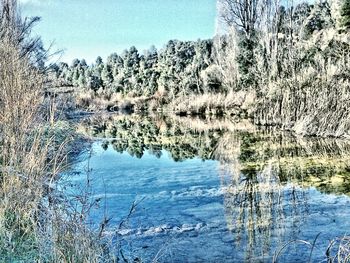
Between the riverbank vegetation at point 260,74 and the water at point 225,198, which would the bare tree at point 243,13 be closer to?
the riverbank vegetation at point 260,74

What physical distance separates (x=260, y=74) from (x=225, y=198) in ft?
42.3

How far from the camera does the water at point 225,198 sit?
3.64 metres

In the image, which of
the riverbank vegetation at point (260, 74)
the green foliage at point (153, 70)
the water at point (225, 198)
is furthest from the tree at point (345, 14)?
the green foliage at point (153, 70)

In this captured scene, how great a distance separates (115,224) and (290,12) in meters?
15.0

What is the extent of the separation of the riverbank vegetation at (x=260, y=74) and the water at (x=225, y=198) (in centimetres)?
157

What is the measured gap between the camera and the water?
143 inches

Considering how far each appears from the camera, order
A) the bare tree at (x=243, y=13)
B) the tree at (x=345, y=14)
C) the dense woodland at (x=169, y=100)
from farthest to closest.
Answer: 1. the bare tree at (x=243, y=13)
2. the tree at (x=345, y=14)
3. the dense woodland at (x=169, y=100)

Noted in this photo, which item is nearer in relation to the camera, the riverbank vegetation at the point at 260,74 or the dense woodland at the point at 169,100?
the dense woodland at the point at 169,100

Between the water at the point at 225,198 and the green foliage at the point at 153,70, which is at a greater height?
the green foliage at the point at 153,70

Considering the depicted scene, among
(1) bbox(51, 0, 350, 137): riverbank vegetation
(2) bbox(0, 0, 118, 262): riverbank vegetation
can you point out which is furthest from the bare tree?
(2) bbox(0, 0, 118, 262): riverbank vegetation

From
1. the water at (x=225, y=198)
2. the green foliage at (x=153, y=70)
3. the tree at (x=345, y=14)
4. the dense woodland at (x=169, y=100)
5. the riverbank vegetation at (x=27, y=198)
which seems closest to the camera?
the riverbank vegetation at (x=27, y=198)

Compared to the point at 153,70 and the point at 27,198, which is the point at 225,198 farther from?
the point at 153,70

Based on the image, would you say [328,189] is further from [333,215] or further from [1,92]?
[1,92]

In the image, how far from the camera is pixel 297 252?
345 cm
